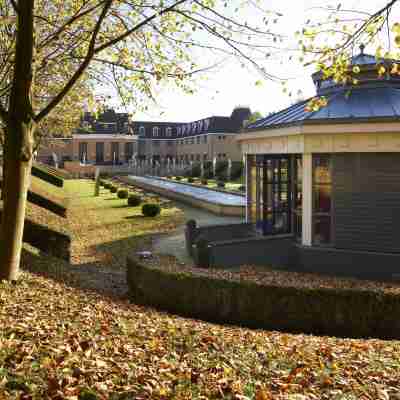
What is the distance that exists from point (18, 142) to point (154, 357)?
13.3 feet

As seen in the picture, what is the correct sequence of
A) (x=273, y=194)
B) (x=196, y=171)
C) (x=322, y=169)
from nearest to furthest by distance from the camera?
(x=322, y=169)
(x=273, y=194)
(x=196, y=171)

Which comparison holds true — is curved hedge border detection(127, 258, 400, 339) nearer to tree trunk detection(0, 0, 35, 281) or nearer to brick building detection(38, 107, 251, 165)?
tree trunk detection(0, 0, 35, 281)

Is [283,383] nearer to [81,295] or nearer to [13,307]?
[13,307]

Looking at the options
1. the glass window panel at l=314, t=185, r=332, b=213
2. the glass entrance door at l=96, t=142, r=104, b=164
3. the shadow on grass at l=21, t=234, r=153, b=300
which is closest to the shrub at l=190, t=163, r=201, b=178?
the glass entrance door at l=96, t=142, r=104, b=164

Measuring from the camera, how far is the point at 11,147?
7199 millimetres

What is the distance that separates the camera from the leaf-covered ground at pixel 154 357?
403 centimetres

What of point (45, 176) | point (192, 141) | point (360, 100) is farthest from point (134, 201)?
point (192, 141)

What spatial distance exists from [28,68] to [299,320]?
5660 mm

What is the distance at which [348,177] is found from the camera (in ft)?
36.0

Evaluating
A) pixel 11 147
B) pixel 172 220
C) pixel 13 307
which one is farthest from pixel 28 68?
pixel 172 220

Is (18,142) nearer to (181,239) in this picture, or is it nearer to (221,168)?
(181,239)

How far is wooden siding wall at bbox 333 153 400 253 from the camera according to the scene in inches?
416

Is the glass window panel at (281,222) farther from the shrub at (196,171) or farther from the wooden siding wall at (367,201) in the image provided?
the shrub at (196,171)

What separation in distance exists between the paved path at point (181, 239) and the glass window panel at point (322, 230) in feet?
11.4
